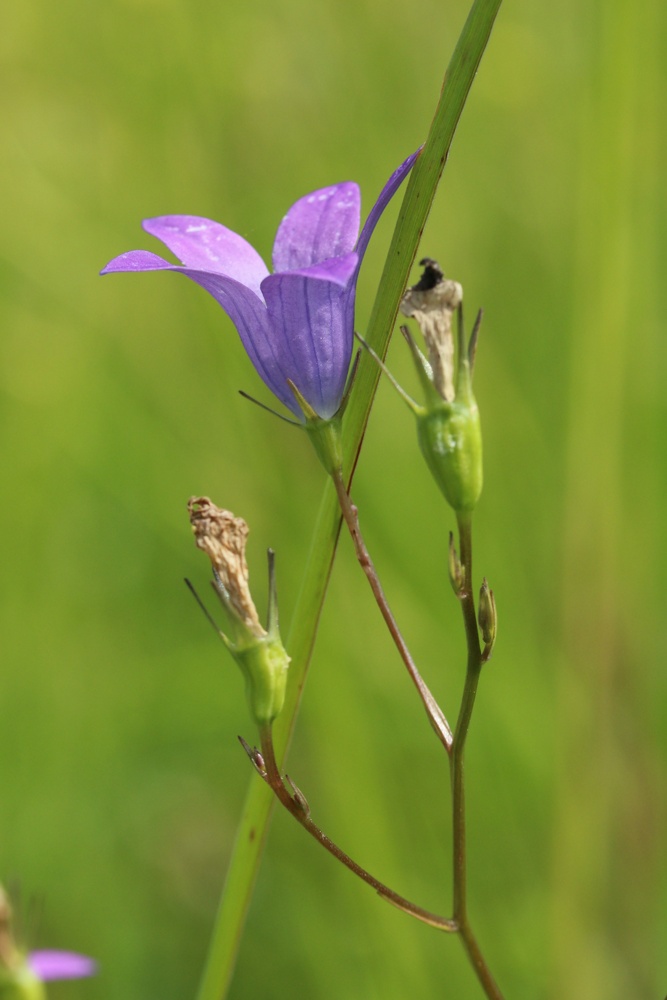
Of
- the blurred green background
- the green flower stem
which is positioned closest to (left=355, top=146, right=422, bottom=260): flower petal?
the green flower stem

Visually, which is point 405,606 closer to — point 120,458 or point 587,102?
point 120,458

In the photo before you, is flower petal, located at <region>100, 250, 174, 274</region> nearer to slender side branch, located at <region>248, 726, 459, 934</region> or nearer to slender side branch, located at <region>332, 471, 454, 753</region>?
slender side branch, located at <region>332, 471, 454, 753</region>

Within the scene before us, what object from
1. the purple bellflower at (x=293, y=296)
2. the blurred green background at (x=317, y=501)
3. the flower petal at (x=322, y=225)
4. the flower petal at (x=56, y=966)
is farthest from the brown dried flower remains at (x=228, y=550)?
the blurred green background at (x=317, y=501)

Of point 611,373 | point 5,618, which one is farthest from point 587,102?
point 5,618

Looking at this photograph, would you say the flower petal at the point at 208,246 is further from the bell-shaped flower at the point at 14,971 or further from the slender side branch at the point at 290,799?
the bell-shaped flower at the point at 14,971

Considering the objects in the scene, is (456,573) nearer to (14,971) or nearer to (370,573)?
(370,573)

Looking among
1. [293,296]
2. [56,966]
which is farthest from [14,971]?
[293,296]
